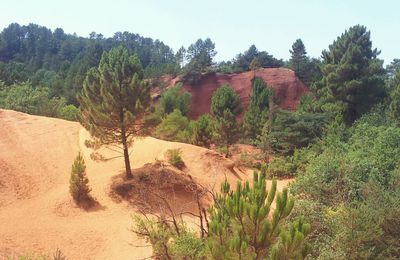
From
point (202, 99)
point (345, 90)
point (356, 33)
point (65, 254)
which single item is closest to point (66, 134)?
point (65, 254)

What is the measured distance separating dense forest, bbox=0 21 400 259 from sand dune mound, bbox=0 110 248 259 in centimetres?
166

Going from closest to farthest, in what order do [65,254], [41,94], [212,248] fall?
[212,248]
[65,254]
[41,94]

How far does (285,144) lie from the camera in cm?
Result: 3506

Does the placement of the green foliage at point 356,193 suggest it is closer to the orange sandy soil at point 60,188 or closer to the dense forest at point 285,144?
the dense forest at point 285,144

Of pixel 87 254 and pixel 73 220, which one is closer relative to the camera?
pixel 87 254

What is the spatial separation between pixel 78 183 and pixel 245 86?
43.9m

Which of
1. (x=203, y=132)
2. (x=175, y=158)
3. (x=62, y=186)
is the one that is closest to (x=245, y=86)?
(x=203, y=132)

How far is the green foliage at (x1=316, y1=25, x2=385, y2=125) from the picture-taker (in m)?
36.6

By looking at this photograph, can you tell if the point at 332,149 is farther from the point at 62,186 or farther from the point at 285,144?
the point at 62,186

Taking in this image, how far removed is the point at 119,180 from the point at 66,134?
8.24m

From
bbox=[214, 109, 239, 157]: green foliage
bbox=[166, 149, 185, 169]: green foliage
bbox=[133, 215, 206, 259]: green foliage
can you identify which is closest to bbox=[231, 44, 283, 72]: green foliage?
bbox=[214, 109, 239, 157]: green foliage

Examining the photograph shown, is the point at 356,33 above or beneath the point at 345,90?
above

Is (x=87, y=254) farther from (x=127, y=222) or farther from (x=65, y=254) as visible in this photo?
(x=127, y=222)

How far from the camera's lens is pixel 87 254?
1748cm
